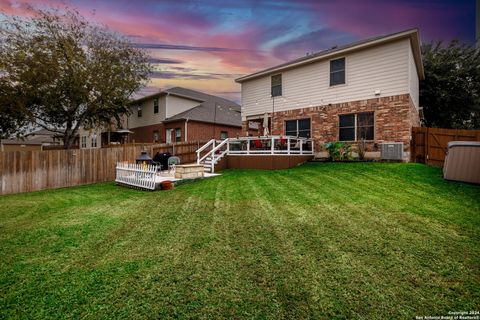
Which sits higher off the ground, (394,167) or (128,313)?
(394,167)

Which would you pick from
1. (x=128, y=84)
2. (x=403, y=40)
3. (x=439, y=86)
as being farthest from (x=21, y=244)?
(x=439, y=86)

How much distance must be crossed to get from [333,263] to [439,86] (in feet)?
79.5

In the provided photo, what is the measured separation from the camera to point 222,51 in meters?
15.9

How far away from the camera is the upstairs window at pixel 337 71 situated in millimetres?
14171

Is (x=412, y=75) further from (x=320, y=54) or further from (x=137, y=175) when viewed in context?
(x=137, y=175)

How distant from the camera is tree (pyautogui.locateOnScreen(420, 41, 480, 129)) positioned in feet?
65.6

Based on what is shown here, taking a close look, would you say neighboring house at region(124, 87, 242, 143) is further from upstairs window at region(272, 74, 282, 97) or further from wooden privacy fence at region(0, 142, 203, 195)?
wooden privacy fence at region(0, 142, 203, 195)

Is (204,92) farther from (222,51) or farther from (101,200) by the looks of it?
(101,200)

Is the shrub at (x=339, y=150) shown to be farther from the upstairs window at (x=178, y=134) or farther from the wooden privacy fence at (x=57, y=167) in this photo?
the upstairs window at (x=178, y=134)

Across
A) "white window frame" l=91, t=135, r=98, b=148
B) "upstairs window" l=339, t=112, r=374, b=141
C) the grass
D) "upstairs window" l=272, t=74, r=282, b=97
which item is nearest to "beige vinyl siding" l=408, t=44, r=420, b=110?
"upstairs window" l=339, t=112, r=374, b=141

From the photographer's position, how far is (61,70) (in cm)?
1761

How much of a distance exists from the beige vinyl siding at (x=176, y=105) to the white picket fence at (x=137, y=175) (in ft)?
46.6

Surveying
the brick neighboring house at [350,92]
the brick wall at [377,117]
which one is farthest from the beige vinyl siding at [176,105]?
the brick wall at [377,117]

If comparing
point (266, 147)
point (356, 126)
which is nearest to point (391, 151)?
point (356, 126)
